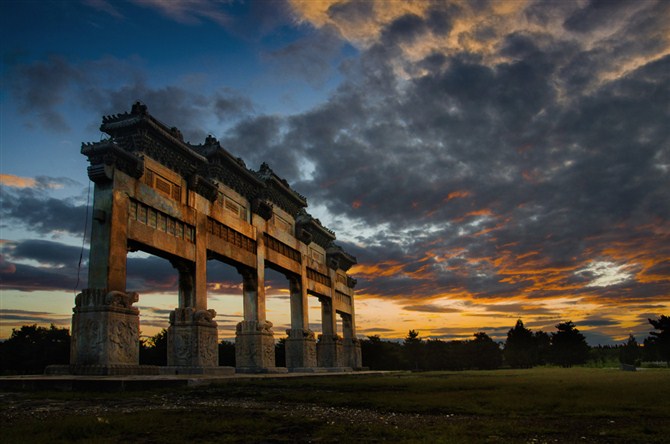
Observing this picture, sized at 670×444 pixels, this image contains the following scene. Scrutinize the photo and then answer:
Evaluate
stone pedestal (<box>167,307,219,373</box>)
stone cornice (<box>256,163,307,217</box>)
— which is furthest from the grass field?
stone cornice (<box>256,163,307,217</box>)

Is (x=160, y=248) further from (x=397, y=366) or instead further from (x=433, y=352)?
(x=433, y=352)

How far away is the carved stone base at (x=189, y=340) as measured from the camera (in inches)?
1240

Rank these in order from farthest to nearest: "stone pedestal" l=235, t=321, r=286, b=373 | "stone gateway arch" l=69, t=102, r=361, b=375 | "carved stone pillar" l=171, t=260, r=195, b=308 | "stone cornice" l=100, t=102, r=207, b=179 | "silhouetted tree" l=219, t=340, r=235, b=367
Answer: "silhouetted tree" l=219, t=340, r=235, b=367 → "stone pedestal" l=235, t=321, r=286, b=373 → "carved stone pillar" l=171, t=260, r=195, b=308 → "stone cornice" l=100, t=102, r=207, b=179 → "stone gateway arch" l=69, t=102, r=361, b=375

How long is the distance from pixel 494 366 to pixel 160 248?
85.8m

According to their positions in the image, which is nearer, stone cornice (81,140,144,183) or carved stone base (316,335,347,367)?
stone cornice (81,140,144,183)

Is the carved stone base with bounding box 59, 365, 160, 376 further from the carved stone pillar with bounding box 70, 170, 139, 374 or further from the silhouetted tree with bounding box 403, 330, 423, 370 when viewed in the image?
the silhouetted tree with bounding box 403, 330, 423, 370

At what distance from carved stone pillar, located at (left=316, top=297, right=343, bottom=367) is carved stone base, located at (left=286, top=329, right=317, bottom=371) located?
772 centimetres

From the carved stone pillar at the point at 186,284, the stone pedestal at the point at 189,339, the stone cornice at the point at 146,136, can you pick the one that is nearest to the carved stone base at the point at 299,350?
the stone pedestal at the point at 189,339

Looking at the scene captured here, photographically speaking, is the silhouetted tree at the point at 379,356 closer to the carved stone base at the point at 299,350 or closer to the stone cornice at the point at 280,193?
the carved stone base at the point at 299,350

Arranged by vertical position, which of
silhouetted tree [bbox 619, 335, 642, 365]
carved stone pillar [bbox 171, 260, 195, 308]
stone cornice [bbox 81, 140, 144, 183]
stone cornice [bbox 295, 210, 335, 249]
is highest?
stone cornice [bbox 295, 210, 335, 249]

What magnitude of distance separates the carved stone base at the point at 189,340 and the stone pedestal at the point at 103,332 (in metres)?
6.09

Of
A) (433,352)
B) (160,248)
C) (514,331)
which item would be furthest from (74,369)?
(514,331)

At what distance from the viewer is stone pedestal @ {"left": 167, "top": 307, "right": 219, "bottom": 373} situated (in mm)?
31500

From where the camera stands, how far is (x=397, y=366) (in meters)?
90.4
